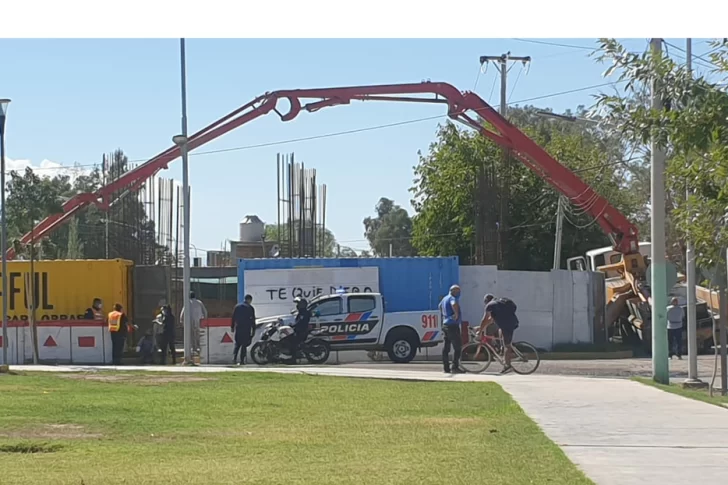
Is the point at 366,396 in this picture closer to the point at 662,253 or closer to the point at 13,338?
the point at 662,253

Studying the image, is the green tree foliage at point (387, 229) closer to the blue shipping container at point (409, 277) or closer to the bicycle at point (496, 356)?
the blue shipping container at point (409, 277)

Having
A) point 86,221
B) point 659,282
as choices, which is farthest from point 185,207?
point 86,221

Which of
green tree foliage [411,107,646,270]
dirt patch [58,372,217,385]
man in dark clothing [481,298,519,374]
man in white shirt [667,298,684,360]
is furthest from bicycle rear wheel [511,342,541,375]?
green tree foliage [411,107,646,270]

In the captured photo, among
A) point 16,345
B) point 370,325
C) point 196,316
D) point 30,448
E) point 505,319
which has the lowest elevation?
point 16,345

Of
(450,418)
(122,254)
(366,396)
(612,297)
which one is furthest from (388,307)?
(450,418)

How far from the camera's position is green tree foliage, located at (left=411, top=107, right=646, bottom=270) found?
167 feet

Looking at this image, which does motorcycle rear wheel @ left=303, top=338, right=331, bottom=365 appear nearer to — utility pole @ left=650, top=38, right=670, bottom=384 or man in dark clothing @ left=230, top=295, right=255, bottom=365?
man in dark clothing @ left=230, top=295, right=255, bottom=365

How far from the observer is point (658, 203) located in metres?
19.8

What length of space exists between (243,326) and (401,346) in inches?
167

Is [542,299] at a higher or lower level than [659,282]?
lower

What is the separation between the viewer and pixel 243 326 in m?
25.9

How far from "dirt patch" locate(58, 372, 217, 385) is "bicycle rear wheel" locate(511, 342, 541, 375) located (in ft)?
19.7

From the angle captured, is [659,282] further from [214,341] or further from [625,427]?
[214,341]

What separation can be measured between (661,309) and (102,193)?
1876 cm
